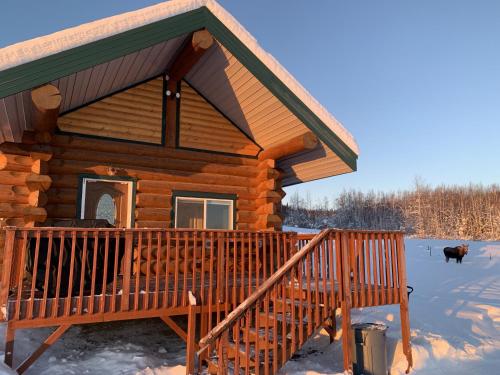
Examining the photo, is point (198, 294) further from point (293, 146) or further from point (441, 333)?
point (441, 333)

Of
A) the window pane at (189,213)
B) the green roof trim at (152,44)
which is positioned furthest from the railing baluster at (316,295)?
the window pane at (189,213)

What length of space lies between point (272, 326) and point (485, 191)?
87.2 meters

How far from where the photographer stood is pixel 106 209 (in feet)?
31.0

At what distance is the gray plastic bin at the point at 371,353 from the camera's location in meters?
6.51

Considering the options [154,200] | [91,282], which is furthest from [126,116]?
[91,282]

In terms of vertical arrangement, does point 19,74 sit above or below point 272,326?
above

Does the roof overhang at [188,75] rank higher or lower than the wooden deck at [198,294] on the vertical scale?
higher

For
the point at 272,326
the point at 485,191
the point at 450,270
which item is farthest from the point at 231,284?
the point at 485,191

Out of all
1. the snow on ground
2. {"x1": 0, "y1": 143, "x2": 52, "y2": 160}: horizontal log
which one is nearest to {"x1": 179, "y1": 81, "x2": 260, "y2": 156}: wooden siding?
{"x1": 0, "y1": 143, "x2": 52, "y2": 160}: horizontal log

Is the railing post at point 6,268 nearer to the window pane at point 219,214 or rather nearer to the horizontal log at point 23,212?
the horizontal log at point 23,212

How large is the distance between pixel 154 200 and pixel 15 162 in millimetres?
3058

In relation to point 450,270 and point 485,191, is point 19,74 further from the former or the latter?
point 485,191

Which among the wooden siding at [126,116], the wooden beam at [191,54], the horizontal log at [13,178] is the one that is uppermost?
the wooden beam at [191,54]

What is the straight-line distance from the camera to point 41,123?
746 centimetres
